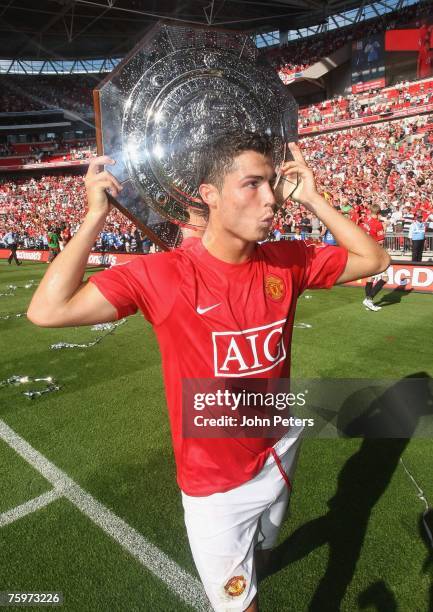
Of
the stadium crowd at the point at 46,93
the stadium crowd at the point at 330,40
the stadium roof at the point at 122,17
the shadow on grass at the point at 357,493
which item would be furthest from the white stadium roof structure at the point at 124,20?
the shadow on grass at the point at 357,493

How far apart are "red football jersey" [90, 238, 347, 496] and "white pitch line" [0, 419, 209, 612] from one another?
127cm

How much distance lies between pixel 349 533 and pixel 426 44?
35.3 metres

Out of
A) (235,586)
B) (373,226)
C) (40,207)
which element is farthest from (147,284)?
(40,207)

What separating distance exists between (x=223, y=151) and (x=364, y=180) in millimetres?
24440

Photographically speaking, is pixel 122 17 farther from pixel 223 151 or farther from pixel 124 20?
pixel 223 151

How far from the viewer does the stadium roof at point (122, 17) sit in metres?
30.7

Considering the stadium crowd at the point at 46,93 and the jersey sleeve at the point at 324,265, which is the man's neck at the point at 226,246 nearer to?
A: the jersey sleeve at the point at 324,265

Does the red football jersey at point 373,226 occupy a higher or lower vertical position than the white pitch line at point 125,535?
higher

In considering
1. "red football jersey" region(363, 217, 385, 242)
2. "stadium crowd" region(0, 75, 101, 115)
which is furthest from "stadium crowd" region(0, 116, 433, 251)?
"stadium crowd" region(0, 75, 101, 115)

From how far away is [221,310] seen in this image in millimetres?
1709

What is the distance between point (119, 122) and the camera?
136cm

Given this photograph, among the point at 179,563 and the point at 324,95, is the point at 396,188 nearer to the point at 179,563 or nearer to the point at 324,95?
the point at 324,95

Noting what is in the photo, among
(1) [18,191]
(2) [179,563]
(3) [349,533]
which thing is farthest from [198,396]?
(1) [18,191]

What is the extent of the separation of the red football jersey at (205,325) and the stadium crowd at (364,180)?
10506mm
